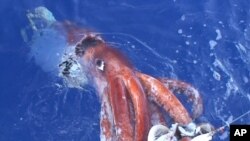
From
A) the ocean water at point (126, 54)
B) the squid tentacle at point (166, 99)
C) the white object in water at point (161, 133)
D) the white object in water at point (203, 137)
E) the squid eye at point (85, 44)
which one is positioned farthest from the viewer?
the squid eye at point (85, 44)

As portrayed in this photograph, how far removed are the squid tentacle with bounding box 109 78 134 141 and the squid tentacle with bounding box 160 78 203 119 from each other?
2.48 ft


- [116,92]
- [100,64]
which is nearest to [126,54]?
[100,64]

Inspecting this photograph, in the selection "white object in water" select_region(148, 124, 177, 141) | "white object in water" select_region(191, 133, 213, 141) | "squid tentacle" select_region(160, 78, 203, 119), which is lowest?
"white object in water" select_region(191, 133, 213, 141)

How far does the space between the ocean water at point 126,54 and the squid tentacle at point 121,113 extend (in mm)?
504

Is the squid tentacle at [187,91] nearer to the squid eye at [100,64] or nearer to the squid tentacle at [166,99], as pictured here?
the squid tentacle at [166,99]

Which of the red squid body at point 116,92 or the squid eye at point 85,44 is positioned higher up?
the squid eye at point 85,44

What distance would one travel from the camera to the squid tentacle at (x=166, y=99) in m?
7.37

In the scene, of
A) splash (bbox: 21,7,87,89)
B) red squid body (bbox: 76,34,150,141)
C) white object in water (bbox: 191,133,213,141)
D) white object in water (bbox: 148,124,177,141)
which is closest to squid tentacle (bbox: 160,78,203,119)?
red squid body (bbox: 76,34,150,141)

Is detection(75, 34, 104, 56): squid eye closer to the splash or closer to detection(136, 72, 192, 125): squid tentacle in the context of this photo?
the splash

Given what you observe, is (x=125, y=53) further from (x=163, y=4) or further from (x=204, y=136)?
(x=204, y=136)

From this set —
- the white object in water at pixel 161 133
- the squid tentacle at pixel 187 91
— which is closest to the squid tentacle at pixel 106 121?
the white object in water at pixel 161 133

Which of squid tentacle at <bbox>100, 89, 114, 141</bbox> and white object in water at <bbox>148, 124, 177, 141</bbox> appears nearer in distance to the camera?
white object in water at <bbox>148, 124, 177, 141</bbox>

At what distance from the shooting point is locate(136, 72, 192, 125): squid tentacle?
737 centimetres

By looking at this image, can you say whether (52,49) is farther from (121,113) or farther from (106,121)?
(121,113)
